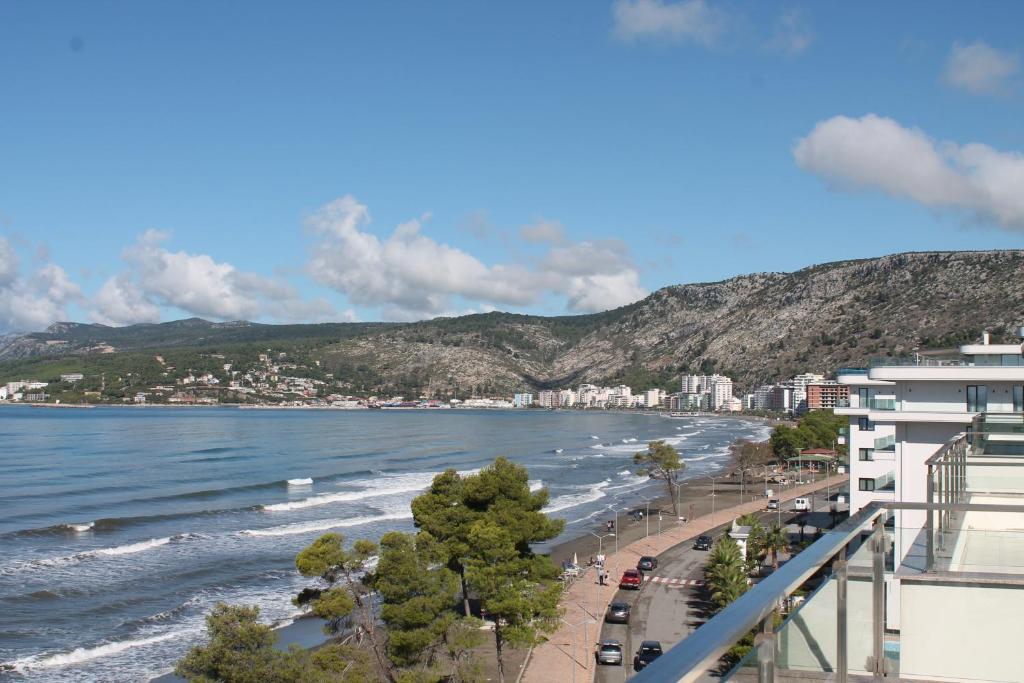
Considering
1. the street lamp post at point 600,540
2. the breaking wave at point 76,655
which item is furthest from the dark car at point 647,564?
the breaking wave at point 76,655

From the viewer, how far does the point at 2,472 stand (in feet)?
220

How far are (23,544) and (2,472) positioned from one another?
3103cm

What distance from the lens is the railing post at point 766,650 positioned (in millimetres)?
2346

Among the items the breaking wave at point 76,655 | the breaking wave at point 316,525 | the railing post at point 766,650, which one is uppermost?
the railing post at point 766,650

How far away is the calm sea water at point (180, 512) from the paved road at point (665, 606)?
1070 centimetres

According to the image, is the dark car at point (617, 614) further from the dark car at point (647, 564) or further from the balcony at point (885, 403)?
the balcony at point (885, 403)

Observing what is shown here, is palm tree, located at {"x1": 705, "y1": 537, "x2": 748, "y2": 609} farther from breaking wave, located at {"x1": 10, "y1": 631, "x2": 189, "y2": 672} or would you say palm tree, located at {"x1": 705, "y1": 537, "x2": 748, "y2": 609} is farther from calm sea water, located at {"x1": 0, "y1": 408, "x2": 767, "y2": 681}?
breaking wave, located at {"x1": 10, "y1": 631, "x2": 189, "y2": 672}

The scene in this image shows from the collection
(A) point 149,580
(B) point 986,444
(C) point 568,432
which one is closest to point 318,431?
(C) point 568,432

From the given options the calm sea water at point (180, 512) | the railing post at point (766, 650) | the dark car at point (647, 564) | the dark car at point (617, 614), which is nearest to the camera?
the railing post at point (766, 650)

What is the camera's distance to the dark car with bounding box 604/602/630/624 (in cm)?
2894

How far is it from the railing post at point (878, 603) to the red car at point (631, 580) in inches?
1227

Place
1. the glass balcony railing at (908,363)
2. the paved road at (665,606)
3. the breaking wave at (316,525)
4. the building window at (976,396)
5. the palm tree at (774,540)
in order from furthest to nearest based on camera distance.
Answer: the breaking wave at (316,525)
the palm tree at (774,540)
the paved road at (665,606)
the glass balcony railing at (908,363)
the building window at (976,396)

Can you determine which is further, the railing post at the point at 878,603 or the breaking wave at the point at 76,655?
the breaking wave at the point at 76,655

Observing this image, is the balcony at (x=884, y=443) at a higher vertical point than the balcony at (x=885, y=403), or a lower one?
lower
